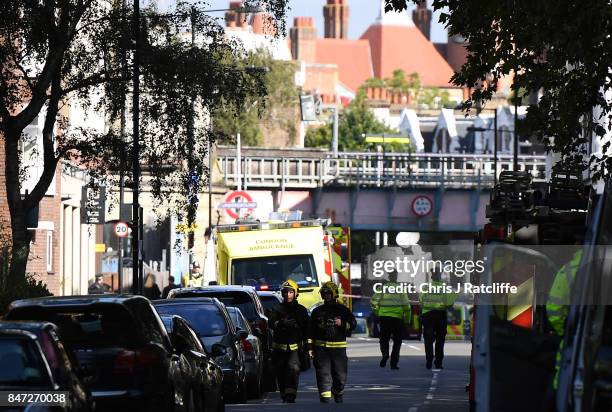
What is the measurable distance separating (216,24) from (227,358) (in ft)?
20.2

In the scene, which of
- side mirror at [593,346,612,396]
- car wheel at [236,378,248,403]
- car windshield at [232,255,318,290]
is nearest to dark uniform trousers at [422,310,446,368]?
car windshield at [232,255,318,290]

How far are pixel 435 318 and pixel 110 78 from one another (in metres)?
9.13

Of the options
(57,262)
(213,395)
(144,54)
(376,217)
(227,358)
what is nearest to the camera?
(213,395)

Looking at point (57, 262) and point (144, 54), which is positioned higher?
point (144, 54)

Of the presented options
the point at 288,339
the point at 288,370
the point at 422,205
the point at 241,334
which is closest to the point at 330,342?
the point at 288,370

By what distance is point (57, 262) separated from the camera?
152 ft

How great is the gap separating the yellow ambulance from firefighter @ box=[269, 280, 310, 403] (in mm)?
13118

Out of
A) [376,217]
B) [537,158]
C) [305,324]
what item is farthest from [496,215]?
[537,158]

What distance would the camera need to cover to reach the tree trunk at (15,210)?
2388cm

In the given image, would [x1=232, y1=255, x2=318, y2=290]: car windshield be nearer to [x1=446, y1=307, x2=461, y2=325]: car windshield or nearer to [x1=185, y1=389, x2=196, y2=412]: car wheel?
[x1=446, y1=307, x2=461, y2=325]: car windshield

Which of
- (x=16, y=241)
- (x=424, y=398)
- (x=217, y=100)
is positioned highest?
(x=217, y=100)

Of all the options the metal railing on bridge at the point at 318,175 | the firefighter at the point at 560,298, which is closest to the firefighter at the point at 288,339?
the firefighter at the point at 560,298

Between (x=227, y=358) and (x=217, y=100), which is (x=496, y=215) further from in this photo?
(x=217, y=100)

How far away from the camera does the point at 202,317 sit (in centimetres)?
2222
